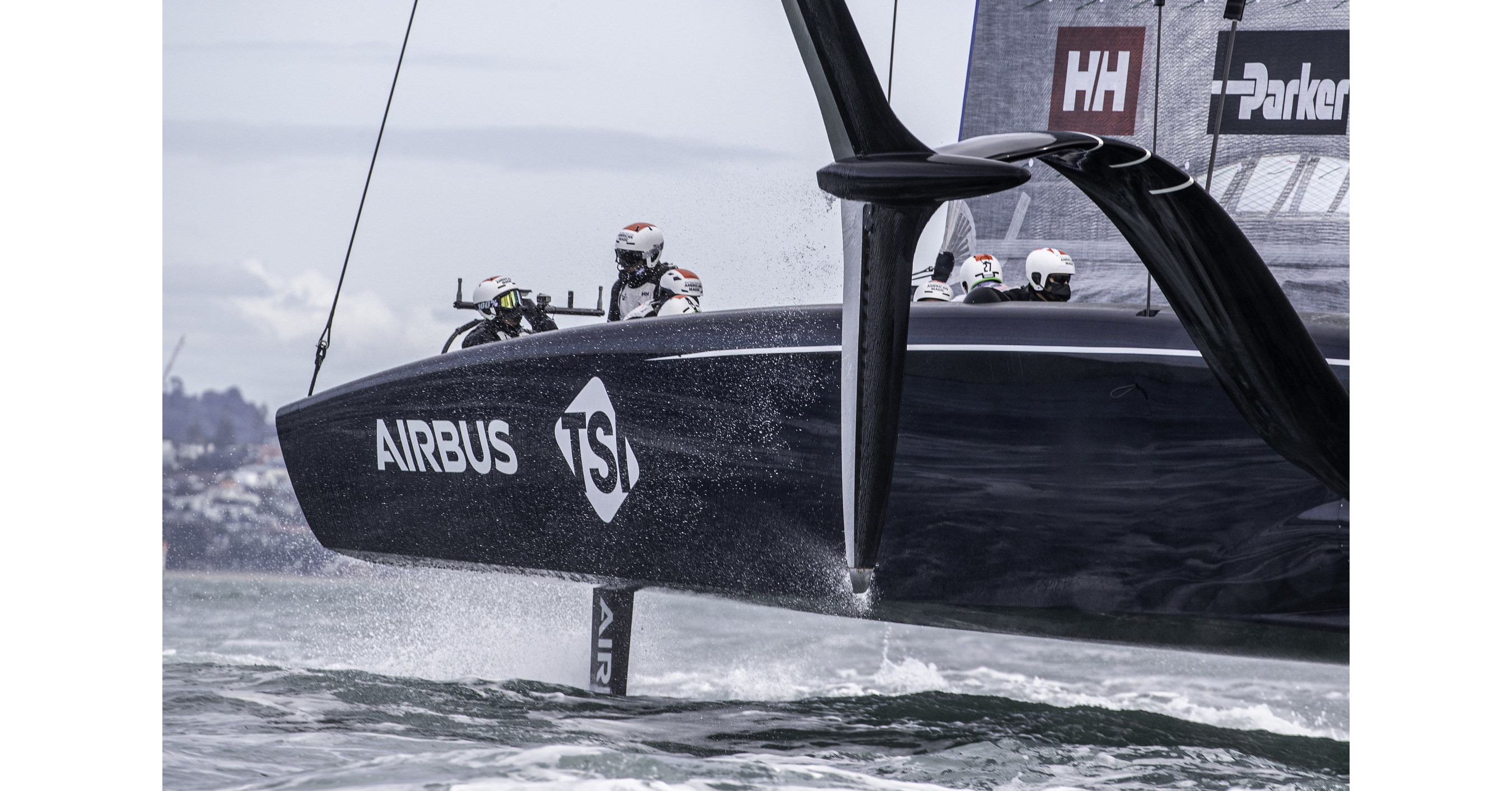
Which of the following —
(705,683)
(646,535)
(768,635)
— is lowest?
(768,635)

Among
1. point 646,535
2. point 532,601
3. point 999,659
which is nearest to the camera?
A: point 646,535

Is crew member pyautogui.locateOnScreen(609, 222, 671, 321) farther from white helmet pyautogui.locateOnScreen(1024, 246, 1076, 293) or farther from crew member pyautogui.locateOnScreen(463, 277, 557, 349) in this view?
white helmet pyautogui.locateOnScreen(1024, 246, 1076, 293)

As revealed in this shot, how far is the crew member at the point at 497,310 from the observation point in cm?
438

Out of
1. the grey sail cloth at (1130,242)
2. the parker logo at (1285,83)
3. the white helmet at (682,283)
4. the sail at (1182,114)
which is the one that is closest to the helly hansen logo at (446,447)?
the white helmet at (682,283)

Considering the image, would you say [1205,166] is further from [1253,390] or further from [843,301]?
[843,301]

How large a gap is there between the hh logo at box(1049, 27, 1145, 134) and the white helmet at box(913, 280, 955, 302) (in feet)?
2.33

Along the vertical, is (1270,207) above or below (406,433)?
above

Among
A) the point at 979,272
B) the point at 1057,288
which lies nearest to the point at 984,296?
the point at 1057,288

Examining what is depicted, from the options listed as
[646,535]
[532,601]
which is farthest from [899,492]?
[532,601]

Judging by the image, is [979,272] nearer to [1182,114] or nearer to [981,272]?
[981,272]

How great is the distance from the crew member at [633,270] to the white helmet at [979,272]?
105cm

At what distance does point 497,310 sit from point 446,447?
704mm

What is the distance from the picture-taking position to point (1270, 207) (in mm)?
4215

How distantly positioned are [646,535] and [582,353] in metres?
0.53
